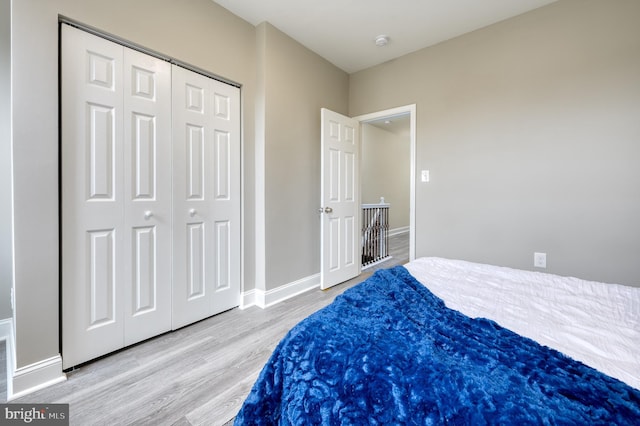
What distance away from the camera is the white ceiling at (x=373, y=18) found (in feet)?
7.33

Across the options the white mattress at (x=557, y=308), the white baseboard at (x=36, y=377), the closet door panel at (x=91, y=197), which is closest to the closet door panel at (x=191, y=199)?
the closet door panel at (x=91, y=197)

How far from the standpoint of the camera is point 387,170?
6918 millimetres

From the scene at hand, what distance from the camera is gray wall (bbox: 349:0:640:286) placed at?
6.63ft

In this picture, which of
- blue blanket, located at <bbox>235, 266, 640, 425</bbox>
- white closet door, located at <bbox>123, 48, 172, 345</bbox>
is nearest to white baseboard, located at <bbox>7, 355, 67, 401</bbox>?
white closet door, located at <bbox>123, 48, 172, 345</bbox>

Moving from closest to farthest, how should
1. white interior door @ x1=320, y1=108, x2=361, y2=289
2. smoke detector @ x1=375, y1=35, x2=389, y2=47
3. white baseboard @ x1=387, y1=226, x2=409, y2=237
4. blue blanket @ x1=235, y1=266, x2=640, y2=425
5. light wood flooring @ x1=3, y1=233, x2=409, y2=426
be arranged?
1. blue blanket @ x1=235, y1=266, x2=640, y2=425
2. light wood flooring @ x1=3, y1=233, x2=409, y2=426
3. smoke detector @ x1=375, y1=35, x2=389, y2=47
4. white interior door @ x1=320, y1=108, x2=361, y2=289
5. white baseboard @ x1=387, y1=226, x2=409, y2=237

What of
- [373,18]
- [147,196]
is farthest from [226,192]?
[373,18]

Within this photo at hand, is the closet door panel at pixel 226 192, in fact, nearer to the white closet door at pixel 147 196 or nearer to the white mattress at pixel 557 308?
the white closet door at pixel 147 196

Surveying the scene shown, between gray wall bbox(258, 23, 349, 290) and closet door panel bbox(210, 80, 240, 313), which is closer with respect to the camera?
closet door panel bbox(210, 80, 240, 313)

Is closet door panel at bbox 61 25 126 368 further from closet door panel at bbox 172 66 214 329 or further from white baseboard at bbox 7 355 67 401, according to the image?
closet door panel at bbox 172 66 214 329

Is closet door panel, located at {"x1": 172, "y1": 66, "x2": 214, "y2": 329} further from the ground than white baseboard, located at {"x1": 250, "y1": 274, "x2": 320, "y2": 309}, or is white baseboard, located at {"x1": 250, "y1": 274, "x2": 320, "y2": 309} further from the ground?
closet door panel, located at {"x1": 172, "y1": 66, "x2": 214, "y2": 329}

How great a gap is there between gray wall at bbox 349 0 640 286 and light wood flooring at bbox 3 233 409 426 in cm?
203

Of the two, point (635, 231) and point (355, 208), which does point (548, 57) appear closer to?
point (635, 231)

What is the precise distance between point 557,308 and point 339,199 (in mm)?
2264

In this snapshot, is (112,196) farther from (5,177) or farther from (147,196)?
(5,177)
